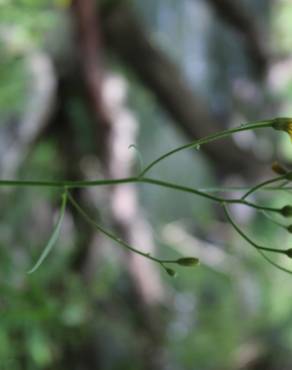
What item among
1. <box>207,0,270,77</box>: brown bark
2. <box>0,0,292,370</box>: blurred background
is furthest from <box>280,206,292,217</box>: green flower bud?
<box>207,0,270,77</box>: brown bark

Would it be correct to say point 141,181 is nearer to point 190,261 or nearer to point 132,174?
point 190,261

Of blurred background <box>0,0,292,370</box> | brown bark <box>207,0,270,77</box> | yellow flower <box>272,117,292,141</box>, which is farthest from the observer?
brown bark <box>207,0,270,77</box>

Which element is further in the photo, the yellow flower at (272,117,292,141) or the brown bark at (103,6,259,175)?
the brown bark at (103,6,259,175)

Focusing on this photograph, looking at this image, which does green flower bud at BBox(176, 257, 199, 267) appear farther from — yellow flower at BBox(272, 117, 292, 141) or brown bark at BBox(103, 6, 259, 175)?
brown bark at BBox(103, 6, 259, 175)

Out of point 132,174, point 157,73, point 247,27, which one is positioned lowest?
point 132,174

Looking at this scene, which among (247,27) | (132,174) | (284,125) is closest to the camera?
(284,125)

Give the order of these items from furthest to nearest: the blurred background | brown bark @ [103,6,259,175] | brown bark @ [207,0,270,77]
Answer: brown bark @ [207,0,270,77], brown bark @ [103,6,259,175], the blurred background

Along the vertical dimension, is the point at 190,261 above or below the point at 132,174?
below

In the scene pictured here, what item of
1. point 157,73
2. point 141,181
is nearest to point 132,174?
point 157,73

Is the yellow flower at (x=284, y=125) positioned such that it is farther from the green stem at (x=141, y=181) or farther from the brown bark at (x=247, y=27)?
the brown bark at (x=247, y=27)

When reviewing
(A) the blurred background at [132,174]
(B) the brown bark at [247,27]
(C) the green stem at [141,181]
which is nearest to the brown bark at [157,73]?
(A) the blurred background at [132,174]
